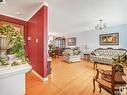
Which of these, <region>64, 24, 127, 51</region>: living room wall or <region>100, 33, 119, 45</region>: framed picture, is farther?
<region>100, 33, 119, 45</region>: framed picture

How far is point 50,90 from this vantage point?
2783 mm

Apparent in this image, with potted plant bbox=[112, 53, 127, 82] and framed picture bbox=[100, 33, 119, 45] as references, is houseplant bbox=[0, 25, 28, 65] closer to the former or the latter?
potted plant bbox=[112, 53, 127, 82]

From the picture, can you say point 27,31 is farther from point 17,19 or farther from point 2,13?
point 2,13

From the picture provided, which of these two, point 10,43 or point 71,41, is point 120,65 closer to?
point 10,43

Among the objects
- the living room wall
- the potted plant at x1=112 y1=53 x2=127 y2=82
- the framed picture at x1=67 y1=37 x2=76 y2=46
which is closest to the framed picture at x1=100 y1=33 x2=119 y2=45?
the living room wall

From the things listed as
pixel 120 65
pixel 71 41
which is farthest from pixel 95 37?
pixel 120 65

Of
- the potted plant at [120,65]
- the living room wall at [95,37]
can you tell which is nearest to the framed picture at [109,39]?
the living room wall at [95,37]

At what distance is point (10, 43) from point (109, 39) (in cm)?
710

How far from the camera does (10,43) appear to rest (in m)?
1.41

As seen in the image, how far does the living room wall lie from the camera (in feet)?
21.7

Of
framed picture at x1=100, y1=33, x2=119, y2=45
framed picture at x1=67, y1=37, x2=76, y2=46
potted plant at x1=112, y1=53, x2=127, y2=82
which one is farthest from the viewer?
framed picture at x1=67, y1=37, x2=76, y2=46

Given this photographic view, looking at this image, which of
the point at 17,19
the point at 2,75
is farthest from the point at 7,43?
the point at 17,19

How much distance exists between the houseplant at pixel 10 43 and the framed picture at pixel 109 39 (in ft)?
22.3

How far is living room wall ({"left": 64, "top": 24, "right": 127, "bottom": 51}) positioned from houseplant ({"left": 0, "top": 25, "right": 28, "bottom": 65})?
6.77m
